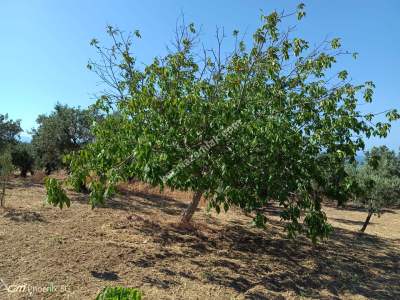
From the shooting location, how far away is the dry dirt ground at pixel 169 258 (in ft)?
17.8

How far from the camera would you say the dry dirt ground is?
213 inches

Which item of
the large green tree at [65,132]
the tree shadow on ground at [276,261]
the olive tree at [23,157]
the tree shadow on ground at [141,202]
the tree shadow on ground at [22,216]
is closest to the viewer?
the tree shadow on ground at [276,261]

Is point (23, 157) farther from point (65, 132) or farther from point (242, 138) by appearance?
point (242, 138)

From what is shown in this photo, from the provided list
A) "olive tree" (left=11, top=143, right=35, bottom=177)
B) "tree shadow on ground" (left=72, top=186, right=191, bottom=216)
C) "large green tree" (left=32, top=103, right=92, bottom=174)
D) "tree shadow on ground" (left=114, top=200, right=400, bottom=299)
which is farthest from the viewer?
"olive tree" (left=11, top=143, right=35, bottom=177)

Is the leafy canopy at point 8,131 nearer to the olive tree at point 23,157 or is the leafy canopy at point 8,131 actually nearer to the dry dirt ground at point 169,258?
the olive tree at point 23,157

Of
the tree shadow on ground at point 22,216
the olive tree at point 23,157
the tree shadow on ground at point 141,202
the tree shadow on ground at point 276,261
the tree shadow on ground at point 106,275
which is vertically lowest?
the tree shadow on ground at point 106,275

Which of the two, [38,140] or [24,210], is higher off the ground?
[38,140]

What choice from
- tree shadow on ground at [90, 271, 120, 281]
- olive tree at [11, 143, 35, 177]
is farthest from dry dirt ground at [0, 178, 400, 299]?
olive tree at [11, 143, 35, 177]

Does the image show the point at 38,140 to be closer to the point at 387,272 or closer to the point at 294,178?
the point at 294,178

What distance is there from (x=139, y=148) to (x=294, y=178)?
2.80 meters

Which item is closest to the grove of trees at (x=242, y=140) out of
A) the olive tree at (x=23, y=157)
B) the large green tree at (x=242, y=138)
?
the large green tree at (x=242, y=138)

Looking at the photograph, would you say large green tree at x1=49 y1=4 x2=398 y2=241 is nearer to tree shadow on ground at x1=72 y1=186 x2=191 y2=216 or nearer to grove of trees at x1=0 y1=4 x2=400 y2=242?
grove of trees at x1=0 y1=4 x2=400 y2=242

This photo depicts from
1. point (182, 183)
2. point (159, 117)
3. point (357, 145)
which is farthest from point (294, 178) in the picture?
point (159, 117)

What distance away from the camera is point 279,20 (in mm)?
7617
